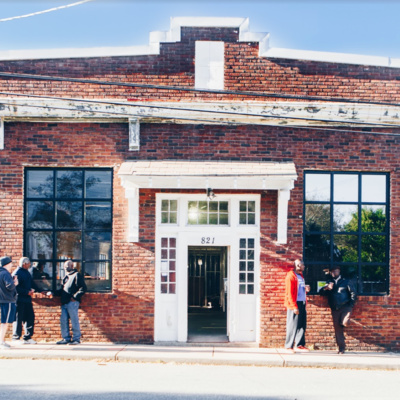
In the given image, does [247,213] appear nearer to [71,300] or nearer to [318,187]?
[318,187]

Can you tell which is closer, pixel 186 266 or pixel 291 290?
pixel 291 290

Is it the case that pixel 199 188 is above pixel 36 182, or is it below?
below

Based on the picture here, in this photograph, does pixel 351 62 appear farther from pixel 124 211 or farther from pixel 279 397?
pixel 279 397

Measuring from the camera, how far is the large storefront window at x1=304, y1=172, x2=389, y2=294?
1119cm

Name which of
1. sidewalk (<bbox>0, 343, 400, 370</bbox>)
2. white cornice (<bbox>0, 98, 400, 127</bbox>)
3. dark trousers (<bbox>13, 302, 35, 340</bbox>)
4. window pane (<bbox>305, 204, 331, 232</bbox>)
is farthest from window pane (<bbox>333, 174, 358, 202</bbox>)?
dark trousers (<bbox>13, 302, 35, 340</bbox>)

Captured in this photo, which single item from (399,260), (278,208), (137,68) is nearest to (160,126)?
(137,68)

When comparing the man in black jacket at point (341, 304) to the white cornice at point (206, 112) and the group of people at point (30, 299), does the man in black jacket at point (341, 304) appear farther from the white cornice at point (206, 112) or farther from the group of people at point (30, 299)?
the group of people at point (30, 299)

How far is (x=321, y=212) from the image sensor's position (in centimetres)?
1123

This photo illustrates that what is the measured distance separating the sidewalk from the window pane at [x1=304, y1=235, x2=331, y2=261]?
6.31 ft

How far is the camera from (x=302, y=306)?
10594 millimetres

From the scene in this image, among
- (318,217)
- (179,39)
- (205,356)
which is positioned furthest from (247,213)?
(179,39)

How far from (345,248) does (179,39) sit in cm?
552

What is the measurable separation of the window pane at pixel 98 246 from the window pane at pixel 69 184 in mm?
890

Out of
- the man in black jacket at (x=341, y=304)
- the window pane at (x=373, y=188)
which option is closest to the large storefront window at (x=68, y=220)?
the man in black jacket at (x=341, y=304)
